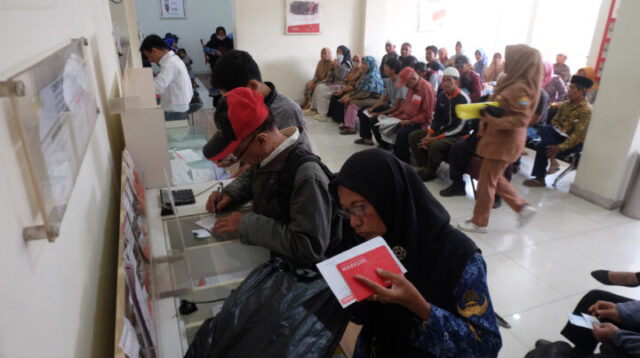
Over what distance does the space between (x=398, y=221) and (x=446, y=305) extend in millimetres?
297

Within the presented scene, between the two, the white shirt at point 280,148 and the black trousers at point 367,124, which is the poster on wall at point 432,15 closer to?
the black trousers at point 367,124

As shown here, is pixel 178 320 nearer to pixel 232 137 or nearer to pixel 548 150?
pixel 232 137

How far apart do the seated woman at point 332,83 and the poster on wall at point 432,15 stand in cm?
216

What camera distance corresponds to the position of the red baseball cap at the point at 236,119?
156cm

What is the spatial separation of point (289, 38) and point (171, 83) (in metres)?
4.83

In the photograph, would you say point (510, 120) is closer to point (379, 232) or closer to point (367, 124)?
point (379, 232)

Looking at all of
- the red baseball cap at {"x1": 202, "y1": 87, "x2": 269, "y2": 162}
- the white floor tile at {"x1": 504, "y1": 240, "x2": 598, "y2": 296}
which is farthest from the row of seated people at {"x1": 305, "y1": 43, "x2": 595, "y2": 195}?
the red baseball cap at {"x1": 202, "y1": 87, "x2": 269, "y2": 162}

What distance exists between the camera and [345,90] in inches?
308

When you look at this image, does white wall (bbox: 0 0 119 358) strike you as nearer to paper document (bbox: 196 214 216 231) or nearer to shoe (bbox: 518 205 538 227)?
paper document (bbox: 196 214 216 231)

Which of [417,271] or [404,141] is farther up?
[417,271]

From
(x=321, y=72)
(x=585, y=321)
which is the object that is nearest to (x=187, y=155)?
(x=585, y=321)

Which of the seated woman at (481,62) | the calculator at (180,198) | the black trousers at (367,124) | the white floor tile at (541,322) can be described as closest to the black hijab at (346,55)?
the black trousers at (367,124)

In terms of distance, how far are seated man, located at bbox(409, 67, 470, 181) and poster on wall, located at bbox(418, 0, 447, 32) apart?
493 cm

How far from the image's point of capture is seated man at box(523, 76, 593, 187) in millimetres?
4602
